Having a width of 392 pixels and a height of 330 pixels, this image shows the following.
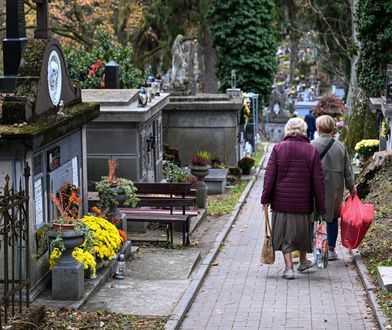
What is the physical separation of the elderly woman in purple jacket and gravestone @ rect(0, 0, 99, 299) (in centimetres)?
246

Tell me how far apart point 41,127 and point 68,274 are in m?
1.58

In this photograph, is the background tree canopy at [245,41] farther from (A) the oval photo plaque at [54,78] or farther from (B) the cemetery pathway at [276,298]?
(A) the oval photo plaque at [54,78]

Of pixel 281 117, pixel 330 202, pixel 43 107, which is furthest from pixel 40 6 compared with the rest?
pixel 281 117

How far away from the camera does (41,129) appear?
30.4ft

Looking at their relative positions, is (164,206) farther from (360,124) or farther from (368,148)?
(360,124)

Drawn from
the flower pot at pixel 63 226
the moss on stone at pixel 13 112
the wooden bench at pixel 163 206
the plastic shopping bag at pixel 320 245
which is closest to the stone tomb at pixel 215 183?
the wooden bench at pixel 163 206

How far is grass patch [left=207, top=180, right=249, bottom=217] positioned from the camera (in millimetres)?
17688

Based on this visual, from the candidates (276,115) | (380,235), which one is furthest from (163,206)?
(276,115)

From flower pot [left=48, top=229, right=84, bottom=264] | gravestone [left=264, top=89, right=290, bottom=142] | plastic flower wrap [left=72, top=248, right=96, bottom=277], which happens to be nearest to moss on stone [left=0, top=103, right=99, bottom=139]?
flower pot [left=48, top=229, right=84, bottom=264]

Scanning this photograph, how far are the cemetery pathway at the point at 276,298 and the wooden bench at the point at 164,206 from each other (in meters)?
1.02

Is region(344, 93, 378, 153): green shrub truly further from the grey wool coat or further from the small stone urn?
the grey wool coat

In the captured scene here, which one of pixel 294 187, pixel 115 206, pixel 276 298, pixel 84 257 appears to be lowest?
pixel 276 298

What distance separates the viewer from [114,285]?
1046 cm

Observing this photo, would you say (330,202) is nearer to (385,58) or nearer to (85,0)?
(385,58)
